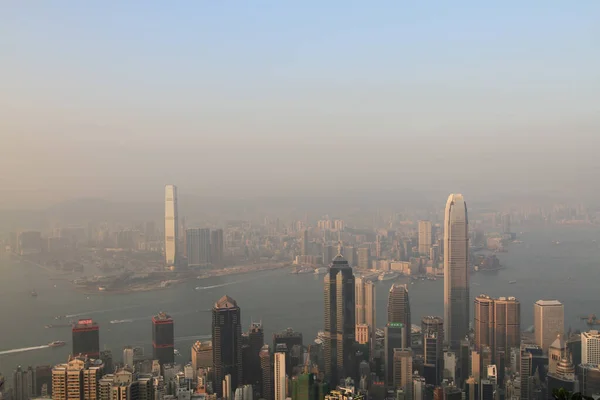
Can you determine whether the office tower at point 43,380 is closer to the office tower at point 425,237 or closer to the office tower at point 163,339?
the office tower at point 163,339

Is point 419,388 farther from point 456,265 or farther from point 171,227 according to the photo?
point 456,265

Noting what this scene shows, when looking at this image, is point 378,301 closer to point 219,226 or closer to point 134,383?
point 219,226

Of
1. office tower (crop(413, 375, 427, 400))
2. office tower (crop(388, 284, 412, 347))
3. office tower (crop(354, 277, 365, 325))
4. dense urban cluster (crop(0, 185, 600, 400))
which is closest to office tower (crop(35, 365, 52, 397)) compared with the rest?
dense urban cluster (crop(0, 185, 600, 400))

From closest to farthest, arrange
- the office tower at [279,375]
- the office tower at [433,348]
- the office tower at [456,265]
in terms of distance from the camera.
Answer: the office tower at [279,375] < the office tower at [433,348] < the office tower at [456,265]

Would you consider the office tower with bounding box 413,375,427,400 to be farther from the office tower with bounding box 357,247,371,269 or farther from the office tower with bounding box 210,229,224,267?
the office tower with bounding box 210,229,224,267

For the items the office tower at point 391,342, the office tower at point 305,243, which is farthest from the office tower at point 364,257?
the office tower at point 391,342

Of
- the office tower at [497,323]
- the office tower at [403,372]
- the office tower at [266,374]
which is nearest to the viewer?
the office tower at [266,374]
